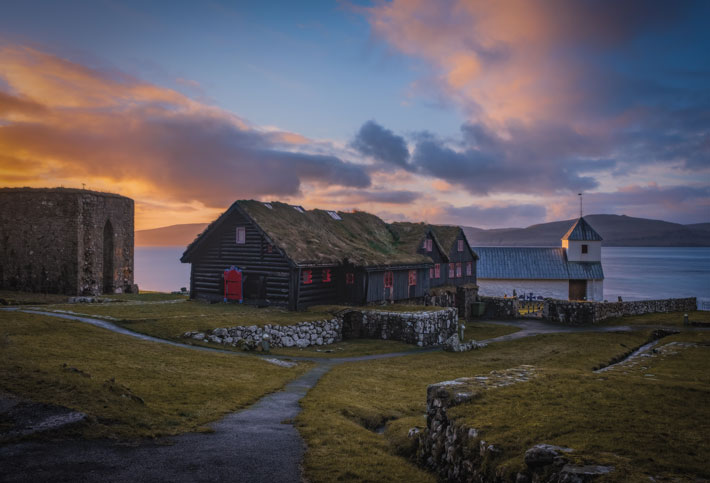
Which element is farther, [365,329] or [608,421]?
[365,329]

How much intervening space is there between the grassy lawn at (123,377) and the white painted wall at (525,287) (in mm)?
47687

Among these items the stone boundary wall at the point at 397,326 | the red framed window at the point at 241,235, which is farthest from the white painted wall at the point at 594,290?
the red framed window at the point at 241,235

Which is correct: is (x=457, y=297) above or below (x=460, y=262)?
below

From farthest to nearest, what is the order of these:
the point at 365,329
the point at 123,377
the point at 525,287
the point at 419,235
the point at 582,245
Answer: the point at 582,245 < the point at 525,287 < the point at 419,235 < the point at 365,329 < the point at 123,377

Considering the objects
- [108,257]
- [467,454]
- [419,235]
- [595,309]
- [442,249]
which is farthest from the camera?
[442,249]

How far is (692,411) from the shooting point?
32.4ft

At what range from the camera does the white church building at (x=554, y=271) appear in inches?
2496

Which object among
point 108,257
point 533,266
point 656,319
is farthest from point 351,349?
point 533,266

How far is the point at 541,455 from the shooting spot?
7484 millimetres

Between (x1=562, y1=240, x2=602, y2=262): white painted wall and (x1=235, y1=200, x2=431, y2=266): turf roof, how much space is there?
2919 cm

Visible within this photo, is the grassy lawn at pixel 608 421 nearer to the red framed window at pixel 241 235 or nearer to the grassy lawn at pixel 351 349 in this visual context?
the grassy lawn at pixel 351 349

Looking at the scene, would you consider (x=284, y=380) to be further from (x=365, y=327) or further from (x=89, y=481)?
(x=365, y=327)

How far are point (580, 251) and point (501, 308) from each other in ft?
75.6

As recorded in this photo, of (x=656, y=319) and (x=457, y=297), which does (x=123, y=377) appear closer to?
(x=457, y=297)
